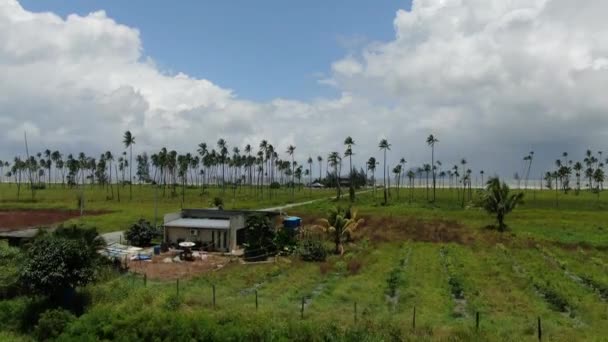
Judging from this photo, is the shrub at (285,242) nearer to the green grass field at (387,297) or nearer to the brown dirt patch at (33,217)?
the green grass field at (387,297)

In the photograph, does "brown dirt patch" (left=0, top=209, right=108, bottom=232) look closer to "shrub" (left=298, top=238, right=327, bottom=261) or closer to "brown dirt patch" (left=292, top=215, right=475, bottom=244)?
"brown dirt patch" (left=292, top=215, right=475, bottom=244)

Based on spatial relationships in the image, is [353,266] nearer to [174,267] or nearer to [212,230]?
[174,267]

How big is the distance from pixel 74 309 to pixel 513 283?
22697 mm

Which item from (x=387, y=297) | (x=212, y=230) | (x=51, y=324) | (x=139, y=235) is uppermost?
(x=212, y=230)

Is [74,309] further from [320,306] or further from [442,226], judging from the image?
[442,226]

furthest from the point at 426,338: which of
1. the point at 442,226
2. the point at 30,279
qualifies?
the point at 442,226

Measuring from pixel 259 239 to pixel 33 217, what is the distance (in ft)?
137

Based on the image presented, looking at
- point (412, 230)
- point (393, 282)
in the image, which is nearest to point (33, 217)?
point (412, 230)

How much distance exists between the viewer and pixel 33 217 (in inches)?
2426

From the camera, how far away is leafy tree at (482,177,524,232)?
49125 mm

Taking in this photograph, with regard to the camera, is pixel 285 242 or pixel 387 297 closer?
pixel 387 297

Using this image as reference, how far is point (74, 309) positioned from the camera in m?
20.9

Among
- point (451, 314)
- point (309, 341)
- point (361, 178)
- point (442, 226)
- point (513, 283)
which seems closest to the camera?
point (309, 341)

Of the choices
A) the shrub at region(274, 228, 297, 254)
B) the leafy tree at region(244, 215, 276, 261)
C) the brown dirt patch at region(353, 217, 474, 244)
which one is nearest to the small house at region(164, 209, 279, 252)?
the leafy tree at region(244, 215, 276, 261)
